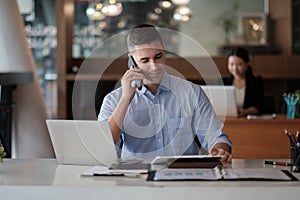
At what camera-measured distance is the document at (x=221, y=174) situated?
2.08m

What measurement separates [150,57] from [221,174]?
0.70 meters

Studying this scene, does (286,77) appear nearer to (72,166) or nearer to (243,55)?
(243,55)

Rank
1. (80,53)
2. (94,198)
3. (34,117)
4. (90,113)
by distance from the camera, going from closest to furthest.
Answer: (94,198), (90,113), (34,117), (80,53)

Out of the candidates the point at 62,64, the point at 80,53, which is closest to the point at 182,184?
the point at 62,64

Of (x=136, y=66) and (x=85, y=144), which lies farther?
(x=136, y=66)

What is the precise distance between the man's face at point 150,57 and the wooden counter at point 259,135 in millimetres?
1965

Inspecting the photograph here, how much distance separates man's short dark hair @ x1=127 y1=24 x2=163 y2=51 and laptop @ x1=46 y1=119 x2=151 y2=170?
17.3 inches

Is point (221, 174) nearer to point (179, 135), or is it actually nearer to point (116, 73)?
point (179, 135)

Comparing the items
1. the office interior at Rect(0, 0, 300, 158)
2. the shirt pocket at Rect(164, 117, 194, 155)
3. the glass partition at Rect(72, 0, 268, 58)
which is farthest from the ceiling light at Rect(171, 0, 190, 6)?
the shirt pocket at Rect(164, 117, 194, 155)

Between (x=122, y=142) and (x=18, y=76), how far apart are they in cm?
336

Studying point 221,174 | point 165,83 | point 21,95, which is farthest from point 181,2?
point 221,174

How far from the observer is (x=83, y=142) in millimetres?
2447

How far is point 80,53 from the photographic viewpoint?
27.0 ft

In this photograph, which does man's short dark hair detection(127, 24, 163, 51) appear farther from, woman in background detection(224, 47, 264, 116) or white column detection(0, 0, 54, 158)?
white column detection(0, 0, 54, 158)
